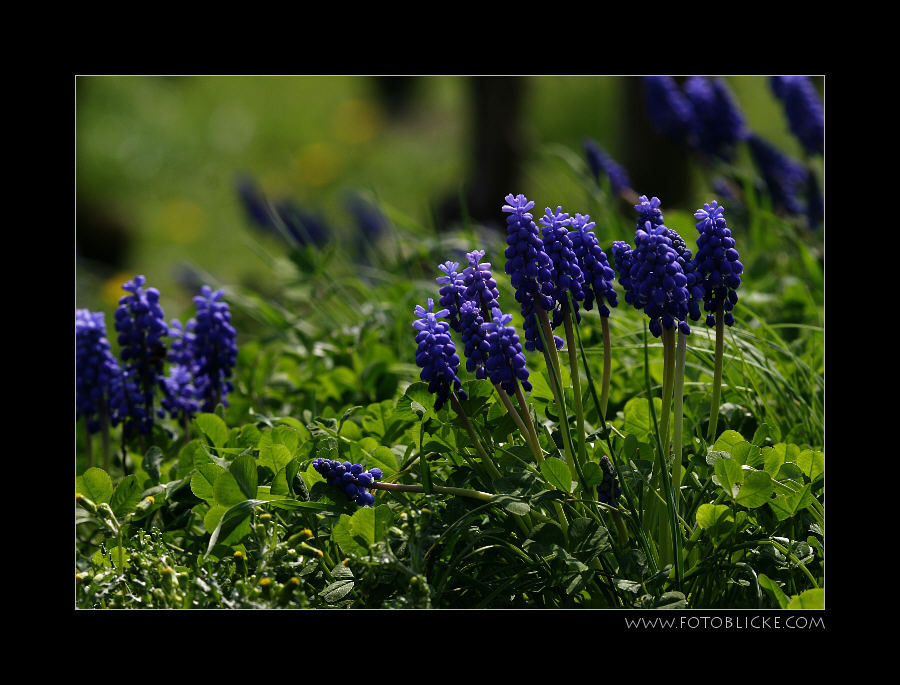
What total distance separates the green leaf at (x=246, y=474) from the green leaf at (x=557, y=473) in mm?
608

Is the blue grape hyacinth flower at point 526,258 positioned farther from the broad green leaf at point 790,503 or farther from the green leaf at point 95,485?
the green leaf at point 95,485

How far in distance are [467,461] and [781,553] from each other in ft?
2.29

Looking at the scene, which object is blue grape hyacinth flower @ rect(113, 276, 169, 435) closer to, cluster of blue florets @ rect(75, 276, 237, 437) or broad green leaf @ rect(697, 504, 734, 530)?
cluster of blue florets @ rect(75, 276, 237, 437)

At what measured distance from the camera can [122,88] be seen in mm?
11258

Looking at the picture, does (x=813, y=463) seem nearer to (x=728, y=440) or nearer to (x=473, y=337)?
(x=728, y=440)

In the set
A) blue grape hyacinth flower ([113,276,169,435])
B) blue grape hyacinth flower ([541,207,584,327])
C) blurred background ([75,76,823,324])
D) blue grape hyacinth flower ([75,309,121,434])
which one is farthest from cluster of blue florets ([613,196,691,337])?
blurred background ([75,76,823,324])

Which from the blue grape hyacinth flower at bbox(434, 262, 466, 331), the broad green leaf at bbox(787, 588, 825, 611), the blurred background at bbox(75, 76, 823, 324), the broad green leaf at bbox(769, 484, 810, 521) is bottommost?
the broad green leaf at bbox(787, 588, 825, 611)

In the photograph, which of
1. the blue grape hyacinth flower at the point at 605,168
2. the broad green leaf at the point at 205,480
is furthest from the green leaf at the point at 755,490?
the blue grape hyacinth flower at the point at 605,168

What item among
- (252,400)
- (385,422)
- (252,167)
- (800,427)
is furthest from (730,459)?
(252,167)

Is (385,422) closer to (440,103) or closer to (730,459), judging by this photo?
(730,459)

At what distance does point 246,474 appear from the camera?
2123 millimetres

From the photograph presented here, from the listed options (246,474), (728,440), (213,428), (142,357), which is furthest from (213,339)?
(728,440)

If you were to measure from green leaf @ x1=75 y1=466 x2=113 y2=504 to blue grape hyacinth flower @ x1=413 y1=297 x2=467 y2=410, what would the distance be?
89 centimetres

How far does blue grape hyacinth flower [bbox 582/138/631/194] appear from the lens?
4.40 metres
